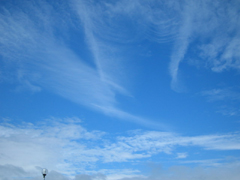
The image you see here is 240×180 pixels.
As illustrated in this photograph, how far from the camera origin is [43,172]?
5284 cm
